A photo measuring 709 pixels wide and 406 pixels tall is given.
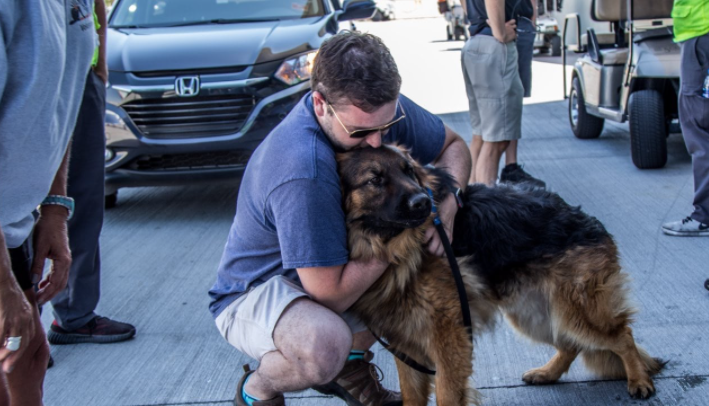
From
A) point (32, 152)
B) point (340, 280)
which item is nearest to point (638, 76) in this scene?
point (340, 280)

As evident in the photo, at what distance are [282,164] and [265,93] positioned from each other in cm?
334

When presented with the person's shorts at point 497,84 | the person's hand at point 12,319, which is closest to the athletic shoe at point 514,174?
the person's shorts at point 497,84

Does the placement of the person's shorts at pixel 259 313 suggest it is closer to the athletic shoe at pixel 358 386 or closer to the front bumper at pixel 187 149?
the athletic shoe at pixel 358 386

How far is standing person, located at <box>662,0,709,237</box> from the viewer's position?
436cm

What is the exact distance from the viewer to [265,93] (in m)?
5.72

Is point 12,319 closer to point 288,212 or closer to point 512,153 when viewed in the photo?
point 288,212

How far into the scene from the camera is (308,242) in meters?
2.46

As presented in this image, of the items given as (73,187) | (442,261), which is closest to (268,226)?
(442,261)

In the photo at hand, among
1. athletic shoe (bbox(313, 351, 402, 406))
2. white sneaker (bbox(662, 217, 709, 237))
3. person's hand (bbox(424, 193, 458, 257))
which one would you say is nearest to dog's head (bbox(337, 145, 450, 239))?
person's hand (bbox(424, 193, 458, 257))

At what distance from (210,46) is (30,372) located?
13.2 ft

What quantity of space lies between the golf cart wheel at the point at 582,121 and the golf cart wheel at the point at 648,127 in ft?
4.73

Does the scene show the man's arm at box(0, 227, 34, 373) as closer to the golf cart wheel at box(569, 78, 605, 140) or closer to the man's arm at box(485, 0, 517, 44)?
the man's arm at box(485, 0, 517, 44)

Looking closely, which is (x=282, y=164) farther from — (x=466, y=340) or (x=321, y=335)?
(x=466, y=340)

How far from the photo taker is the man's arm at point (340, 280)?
2.56 m
